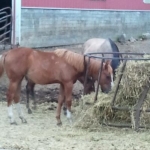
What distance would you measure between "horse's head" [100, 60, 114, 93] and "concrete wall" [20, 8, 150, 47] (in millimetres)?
8303

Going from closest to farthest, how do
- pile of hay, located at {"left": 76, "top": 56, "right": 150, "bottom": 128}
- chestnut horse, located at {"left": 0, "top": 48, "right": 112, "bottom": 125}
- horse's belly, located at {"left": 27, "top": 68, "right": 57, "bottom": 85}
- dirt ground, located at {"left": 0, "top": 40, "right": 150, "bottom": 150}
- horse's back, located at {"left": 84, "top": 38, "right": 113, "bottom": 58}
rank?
dirt ground, located at {"left": 0, "top": 40, "right": 150, "bottom": 150}
pile of hay, located at {"left": 76, "top": 56, "right": 150, "bottom": 128}
chestnut horse, located at {"left": 0, "top": 48, "right": 112, "bottom": 125}
horse's belly, located at {"left": 27, "top": 68, "right": 57, "bottom": 85}
horse's back, located at {"left": 84, "top": 38, "right": 113, "bottom": 58}

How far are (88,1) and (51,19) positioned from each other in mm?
2209

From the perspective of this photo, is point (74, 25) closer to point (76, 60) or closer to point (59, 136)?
point (76, 60)

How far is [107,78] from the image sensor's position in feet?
32.5

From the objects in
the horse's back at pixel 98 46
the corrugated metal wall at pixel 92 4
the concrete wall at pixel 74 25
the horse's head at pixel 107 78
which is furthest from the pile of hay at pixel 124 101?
the corrugated metal wall at pixel 92 4

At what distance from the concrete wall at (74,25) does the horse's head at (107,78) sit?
830cm

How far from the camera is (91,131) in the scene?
9.30m

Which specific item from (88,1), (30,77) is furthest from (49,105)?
(88,1)

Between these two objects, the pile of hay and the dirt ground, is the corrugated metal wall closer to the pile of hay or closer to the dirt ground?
the dirt ground

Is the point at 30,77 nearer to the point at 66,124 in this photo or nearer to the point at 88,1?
the point at 66,124

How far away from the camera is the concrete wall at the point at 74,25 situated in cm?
1848

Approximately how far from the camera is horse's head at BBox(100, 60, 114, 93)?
32.3 feet

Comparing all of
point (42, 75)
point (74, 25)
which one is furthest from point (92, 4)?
point (42, 75)

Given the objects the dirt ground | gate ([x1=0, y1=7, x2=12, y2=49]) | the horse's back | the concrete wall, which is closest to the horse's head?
the dirt ground
